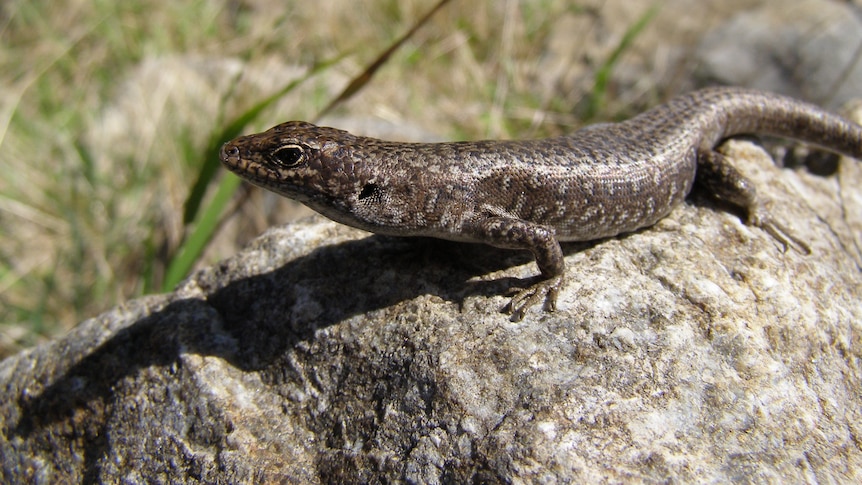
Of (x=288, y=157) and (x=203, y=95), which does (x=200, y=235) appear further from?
(x=203, y=95)

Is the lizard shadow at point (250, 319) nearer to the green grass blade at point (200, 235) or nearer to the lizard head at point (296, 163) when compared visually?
the lizard head at point (296, 163)

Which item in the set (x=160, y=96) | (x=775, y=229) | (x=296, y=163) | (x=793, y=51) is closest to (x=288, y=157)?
(x=296, y=163)

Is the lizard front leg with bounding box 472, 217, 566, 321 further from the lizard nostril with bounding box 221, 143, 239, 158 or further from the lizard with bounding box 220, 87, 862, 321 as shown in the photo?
the lizard nostril with bounding box 221, 143, 239, 158

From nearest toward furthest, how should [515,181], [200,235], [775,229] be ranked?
[515,181], [775,229], [200,235]

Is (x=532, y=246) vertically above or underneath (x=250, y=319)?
above

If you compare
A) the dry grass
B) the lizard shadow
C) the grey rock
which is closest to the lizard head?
the lizard shadow

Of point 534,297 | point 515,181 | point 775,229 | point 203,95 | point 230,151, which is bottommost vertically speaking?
point 203,95
